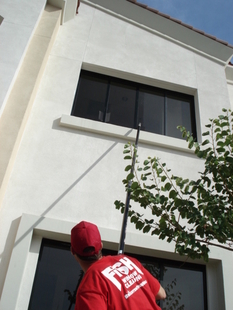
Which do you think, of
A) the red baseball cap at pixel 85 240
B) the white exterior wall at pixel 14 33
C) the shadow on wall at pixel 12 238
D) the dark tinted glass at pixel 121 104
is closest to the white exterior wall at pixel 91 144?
the shadow on wall at pixel 12 238

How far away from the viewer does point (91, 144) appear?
5176 millimetres

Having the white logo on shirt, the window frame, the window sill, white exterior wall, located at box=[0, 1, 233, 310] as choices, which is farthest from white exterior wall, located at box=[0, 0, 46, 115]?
the white logo on shirt

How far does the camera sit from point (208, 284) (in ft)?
15.0

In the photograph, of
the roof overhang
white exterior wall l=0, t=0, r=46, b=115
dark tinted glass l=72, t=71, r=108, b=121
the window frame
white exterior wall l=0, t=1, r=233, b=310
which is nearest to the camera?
the window frame

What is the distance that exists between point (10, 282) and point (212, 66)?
5.93 meters

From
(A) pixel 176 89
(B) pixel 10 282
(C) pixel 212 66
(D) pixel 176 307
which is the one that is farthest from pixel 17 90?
(C) pixel 212 66

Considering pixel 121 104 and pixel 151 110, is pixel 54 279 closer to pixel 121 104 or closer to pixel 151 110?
pixel 121 104

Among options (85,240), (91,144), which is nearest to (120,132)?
(91,144)

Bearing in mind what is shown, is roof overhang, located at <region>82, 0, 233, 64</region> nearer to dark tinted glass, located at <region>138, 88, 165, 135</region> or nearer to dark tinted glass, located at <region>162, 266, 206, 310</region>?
dark tinted glass, located at <region>138, 88, 165, 135</region>

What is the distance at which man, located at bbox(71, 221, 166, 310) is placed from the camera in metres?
1.82

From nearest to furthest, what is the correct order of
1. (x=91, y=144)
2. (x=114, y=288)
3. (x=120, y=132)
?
(x=114, y=288) → (x=91, y=144) → (x=120, y=132)

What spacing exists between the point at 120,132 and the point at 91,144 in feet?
→ 1.79

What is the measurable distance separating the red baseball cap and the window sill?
3.16 metres

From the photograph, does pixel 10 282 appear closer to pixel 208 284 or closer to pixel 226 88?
pixel 208 284
